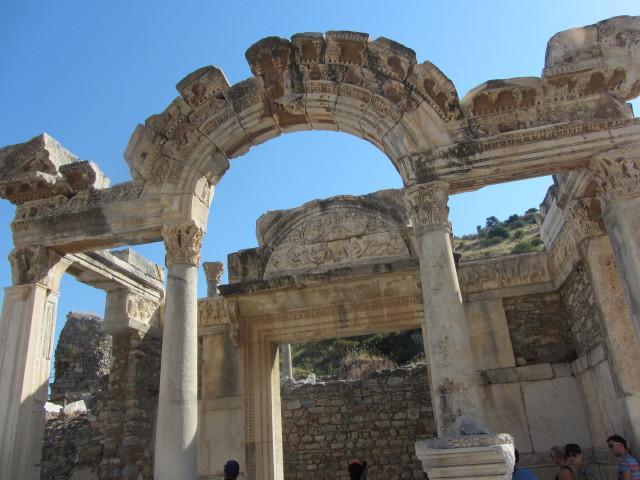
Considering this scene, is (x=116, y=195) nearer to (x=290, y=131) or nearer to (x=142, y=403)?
(x=290, y=131)

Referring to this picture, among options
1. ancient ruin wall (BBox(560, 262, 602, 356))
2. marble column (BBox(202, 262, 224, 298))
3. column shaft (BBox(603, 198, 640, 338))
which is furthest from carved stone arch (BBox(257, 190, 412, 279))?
column shaft (BBox(603, 198, 640, 338))

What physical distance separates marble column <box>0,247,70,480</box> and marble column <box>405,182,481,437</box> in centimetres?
503

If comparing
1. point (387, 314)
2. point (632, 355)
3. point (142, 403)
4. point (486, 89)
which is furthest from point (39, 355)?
point (632, 355)

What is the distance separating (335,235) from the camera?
31.8ft

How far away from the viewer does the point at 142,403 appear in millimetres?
9781

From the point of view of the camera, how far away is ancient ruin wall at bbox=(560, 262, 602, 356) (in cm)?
730

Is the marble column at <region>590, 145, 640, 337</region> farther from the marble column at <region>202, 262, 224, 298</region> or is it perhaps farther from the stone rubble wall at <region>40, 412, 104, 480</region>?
the stone rubble wall at <region>40, 412, 104, 480</region>

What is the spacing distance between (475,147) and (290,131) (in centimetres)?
254

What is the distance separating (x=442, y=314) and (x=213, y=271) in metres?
7.21

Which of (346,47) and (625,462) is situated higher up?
(346,47)

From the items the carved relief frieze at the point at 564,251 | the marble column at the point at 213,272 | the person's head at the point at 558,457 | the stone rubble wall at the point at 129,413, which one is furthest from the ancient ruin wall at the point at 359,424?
the person's head at the point at 558,457

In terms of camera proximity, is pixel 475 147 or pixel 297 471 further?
pixel 297 471

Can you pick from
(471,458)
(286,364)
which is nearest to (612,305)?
(471,458)

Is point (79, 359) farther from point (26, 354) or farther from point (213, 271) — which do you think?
point (26, 354)
